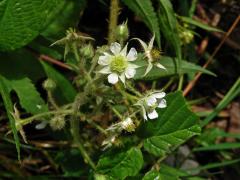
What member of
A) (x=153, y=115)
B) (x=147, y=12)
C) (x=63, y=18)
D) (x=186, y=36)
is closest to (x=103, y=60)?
(x=153, y=115)

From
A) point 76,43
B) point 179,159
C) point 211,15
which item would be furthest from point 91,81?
point 211,15

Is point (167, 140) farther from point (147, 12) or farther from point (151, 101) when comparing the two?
point (147, 12)

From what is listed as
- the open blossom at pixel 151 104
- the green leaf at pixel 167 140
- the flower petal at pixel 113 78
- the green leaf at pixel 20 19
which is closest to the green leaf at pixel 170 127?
the green leaf at pixel 167 140

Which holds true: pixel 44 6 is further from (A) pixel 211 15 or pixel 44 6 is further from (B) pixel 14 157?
(A) pixel 211 15

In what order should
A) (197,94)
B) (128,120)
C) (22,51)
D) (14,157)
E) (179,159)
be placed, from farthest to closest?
(197,94)
(179,159)
(14,157)
(22,51)
(128,120)

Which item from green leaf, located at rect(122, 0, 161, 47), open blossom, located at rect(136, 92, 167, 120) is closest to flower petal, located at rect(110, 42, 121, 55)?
open blossom, located at rect(136, 92, 167, 120)

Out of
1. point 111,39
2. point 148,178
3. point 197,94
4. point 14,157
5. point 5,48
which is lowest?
point 14,157
